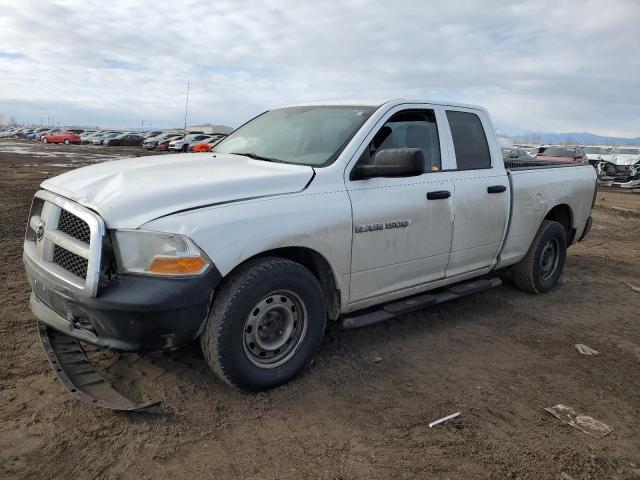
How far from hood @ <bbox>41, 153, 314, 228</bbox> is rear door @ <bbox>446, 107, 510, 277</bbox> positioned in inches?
62.8

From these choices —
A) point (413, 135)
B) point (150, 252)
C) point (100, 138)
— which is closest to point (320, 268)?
point (150, 252)

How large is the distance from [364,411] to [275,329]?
30.0 inches

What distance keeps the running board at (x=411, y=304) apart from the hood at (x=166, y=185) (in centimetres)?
108

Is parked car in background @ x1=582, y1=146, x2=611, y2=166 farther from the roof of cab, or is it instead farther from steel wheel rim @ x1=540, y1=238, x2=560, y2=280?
the roof of cab

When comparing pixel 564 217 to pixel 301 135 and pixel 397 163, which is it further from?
pixel 301 135

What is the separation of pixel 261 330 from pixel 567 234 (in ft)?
14.5

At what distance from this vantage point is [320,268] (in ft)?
12.0

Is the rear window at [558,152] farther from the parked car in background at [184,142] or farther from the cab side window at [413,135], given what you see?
the parked car in background at [184,142]

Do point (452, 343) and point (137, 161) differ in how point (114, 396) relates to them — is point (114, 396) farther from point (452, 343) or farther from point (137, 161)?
point (452, 343)

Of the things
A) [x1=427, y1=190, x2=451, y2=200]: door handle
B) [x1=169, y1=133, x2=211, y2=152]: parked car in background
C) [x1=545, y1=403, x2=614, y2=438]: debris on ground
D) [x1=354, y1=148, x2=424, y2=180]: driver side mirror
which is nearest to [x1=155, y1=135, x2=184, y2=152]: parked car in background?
[x1=169, y1=133, x2=211, y2=152]: parked car in background

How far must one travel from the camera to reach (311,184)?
138 inches

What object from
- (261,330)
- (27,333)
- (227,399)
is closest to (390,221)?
(261,330)

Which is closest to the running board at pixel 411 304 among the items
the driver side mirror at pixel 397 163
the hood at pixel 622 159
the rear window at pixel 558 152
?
the driver side mirror at pixel 397 163

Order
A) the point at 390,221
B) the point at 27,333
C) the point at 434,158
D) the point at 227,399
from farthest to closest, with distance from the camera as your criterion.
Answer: the point at 434,158
the point at 27,333
the point at 390,221
the point at 227,399
